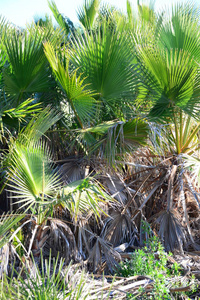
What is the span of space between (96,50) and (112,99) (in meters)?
0.64

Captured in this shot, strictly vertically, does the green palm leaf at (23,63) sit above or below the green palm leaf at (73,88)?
above

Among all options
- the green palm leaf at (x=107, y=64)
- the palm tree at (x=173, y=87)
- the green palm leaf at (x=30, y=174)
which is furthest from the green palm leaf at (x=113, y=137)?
the green palm leaf at (x=30, y=174)

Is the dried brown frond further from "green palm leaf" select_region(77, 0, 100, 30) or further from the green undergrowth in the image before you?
"green palm leaf" select_region(77, 0, 100, 30)

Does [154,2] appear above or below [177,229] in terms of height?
above

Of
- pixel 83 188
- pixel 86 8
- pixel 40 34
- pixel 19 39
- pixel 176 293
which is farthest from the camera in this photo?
pixel 86 8

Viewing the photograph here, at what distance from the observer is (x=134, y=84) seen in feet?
14.4

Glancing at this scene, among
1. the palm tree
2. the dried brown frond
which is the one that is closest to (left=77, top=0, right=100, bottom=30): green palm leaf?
the palm tree

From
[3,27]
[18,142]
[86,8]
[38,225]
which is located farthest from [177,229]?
[86,8]

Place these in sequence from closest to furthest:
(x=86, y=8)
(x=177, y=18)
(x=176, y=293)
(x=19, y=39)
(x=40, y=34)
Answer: (x=176, y=293)
(x=19, y=39)
(x=40, y=34)
(x=177, y=18)
(x=86, y=8)

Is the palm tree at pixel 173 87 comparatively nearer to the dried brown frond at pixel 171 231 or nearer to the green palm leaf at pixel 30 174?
the dried brown frond at pixel 171 231

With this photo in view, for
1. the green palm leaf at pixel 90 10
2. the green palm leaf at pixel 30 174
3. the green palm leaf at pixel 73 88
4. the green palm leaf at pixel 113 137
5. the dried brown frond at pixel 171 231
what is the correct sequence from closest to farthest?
the green palm leaf at pixel 30 174 → the green palm leaf at pixel 73 88 → the green palm leaf at pixel 113 137 → the dried brown frond at pixel 171 231 → the green palm leaf at pixel 90 10

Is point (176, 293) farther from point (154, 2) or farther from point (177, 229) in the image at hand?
point (154, 2)

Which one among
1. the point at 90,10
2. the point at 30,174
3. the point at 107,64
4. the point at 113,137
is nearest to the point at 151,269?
the point at 30,174

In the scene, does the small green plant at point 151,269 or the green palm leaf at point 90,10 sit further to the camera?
the green palm leaf at point 90,10
